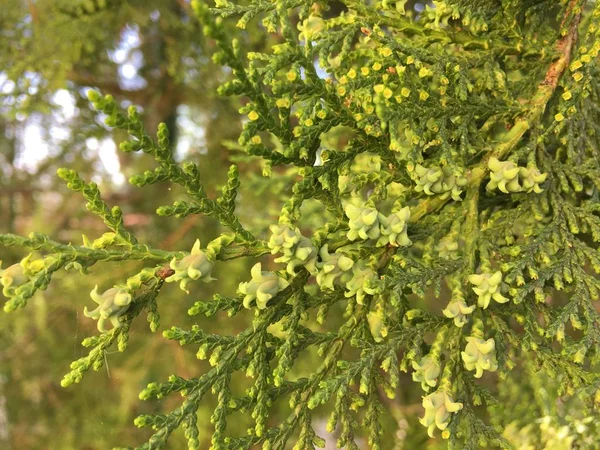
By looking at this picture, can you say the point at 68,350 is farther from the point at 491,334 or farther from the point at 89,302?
the point at 491,334

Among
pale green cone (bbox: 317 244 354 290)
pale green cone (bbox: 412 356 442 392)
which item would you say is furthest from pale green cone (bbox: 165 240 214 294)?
pale green cone (bbox: 412 356 442 392)

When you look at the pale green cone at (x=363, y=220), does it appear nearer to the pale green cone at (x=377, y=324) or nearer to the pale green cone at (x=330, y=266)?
the pale green cone at (x=330, y=266)

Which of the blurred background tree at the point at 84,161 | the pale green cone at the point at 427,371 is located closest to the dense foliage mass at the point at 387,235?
the pale green cone at the point at 427,371

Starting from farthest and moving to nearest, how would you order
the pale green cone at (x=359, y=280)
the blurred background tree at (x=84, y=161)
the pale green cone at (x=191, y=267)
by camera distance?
1. the blurred background tree at (x=84, y=161)
2. the pale green cone at (x=359, y=280)
3. the pale green cone at (x=191, y=267)

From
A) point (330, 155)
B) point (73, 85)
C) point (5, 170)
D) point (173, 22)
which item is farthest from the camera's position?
point (5, 170)

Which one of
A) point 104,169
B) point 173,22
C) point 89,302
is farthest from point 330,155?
point 104,169

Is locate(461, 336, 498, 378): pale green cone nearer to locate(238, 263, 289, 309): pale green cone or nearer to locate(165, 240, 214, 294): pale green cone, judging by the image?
locate(238, 263, 289, 309): pale green cone

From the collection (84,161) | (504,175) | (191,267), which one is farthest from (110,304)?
(84,161)

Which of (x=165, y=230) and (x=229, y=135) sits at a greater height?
(x=229, y=135)
